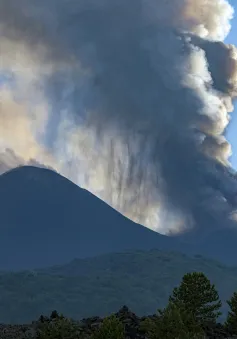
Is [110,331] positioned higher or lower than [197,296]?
lower

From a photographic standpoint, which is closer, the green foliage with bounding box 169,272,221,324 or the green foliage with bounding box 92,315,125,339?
the green foliage with bounding box 92,315,125,339

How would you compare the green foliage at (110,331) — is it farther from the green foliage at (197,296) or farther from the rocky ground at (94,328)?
the green foliage at (197,296)

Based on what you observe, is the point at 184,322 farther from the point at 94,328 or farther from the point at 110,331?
the point at 94,328

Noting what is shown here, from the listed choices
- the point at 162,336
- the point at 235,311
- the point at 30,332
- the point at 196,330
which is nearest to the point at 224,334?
the point at 235,311

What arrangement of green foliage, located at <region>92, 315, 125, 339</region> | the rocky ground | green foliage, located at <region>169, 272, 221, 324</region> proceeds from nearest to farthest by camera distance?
green foliage, located at <region>92, 315, 125, 339</region>, the rocky ground, green foliage, located at <region>169, 272, 221, 324</region>

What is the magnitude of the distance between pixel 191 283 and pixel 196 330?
11.0 metres

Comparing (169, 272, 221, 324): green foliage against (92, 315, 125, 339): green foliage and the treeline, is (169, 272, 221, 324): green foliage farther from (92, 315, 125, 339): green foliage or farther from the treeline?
(92, 315, 125, 339): green foliage

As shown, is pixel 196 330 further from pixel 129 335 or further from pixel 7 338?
pixel 7 338

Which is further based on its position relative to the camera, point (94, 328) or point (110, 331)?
point (94, 328)

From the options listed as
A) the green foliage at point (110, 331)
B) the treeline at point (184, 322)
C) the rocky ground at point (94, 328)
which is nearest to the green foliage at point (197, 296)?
the treeline at point (184, 322)

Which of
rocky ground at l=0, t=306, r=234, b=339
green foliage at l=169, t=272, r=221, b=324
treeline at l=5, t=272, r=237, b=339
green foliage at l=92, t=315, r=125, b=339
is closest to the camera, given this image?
green foliage at l=92, t=315, r=125, b=339

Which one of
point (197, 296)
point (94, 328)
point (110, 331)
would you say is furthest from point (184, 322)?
point (94, 328)

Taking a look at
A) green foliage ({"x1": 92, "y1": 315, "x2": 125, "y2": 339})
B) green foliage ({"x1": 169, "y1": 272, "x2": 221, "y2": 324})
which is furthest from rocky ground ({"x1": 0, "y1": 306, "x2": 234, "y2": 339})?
green foliage ({"x1": 92, "y1": 315, "x2": 125, "y2": 339})

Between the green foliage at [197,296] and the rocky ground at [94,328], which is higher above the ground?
the green foliage at [197,296]
